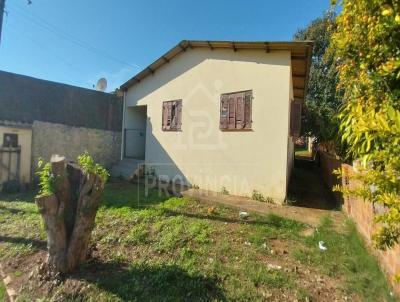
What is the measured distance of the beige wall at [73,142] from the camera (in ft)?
35.4

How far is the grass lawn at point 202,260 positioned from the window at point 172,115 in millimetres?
4554

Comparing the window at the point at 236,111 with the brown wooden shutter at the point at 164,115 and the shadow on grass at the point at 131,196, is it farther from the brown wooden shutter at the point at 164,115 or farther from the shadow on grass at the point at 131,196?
the shadow on grass at the point at 131,196

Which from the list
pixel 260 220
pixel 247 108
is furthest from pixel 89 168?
pixel 247 108

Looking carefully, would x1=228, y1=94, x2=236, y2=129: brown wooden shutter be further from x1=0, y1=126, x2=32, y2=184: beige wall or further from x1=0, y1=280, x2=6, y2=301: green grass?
x1=0, y1=126, x2=32, y2=184: beige wall

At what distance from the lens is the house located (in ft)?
25.2

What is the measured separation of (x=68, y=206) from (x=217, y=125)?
587 centimetres

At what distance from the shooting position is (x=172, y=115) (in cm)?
1063

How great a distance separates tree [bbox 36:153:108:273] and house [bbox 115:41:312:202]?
16.8 feet

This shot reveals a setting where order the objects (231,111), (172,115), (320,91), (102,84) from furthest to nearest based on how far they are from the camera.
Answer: (320,91) → (102,84) → (172,115) → (231,111)

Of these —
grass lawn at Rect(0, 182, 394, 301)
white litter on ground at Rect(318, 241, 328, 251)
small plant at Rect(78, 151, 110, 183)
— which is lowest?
grass lawn at Rect(0, 182, 394, 301)

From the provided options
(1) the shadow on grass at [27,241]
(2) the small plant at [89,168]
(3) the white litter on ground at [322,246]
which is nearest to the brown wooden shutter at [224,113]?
(3) the white litter on ground at [322,246]

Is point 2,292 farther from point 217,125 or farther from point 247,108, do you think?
point 247,108

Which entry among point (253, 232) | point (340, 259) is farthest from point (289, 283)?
point (253, 232)

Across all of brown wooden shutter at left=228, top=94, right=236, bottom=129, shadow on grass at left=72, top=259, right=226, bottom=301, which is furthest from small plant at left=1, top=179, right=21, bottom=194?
brown wooden shutter at left=228, top=94, right=236, bottom=129
